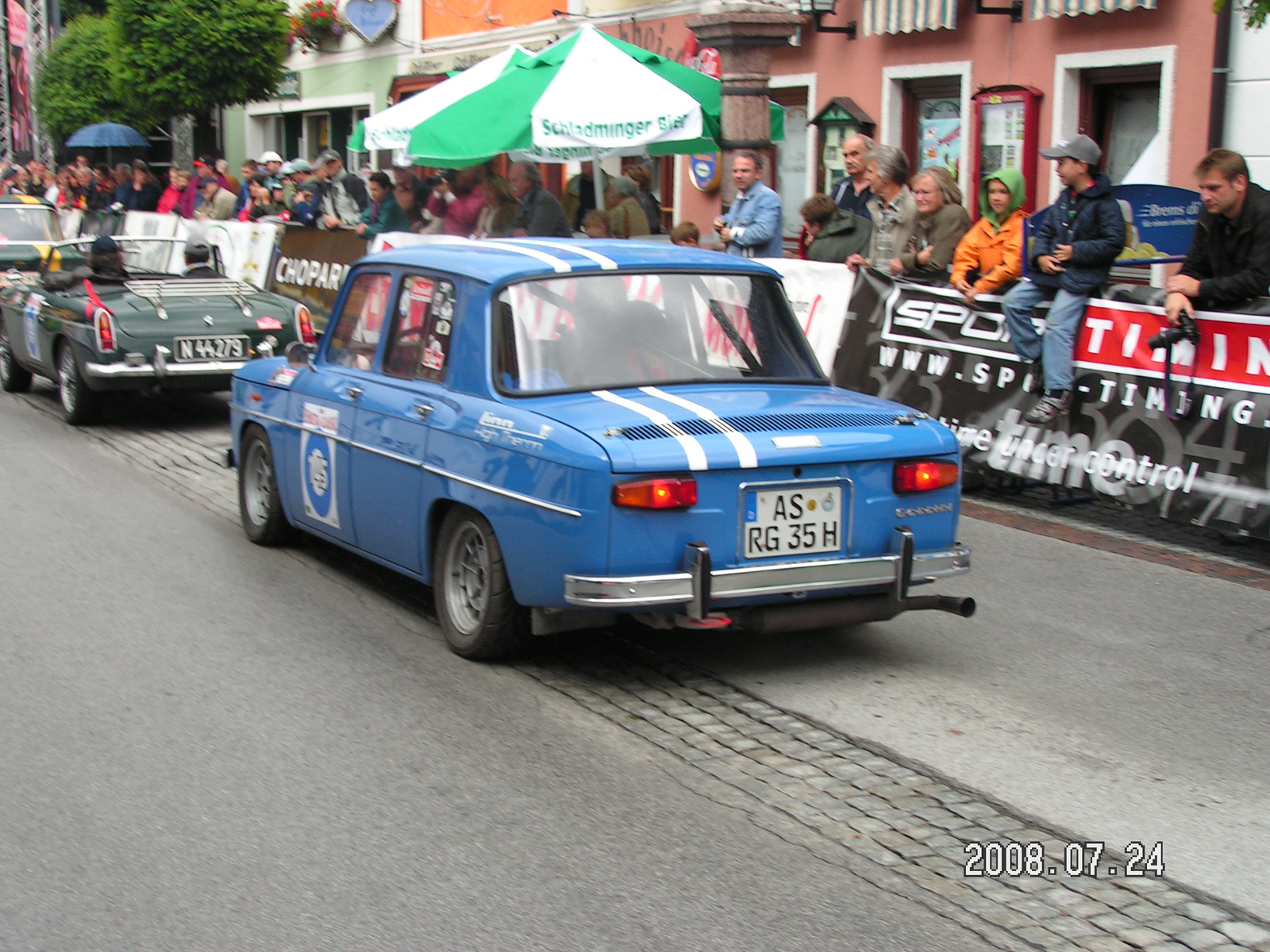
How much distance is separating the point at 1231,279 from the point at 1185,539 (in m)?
1.54

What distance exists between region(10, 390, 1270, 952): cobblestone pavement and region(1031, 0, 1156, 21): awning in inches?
378

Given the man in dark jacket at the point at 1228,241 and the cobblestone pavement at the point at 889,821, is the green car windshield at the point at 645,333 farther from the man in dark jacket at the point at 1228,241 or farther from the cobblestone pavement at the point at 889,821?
the man in dark jacket at the point at 1228,241

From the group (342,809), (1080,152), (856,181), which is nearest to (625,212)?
(856,181)

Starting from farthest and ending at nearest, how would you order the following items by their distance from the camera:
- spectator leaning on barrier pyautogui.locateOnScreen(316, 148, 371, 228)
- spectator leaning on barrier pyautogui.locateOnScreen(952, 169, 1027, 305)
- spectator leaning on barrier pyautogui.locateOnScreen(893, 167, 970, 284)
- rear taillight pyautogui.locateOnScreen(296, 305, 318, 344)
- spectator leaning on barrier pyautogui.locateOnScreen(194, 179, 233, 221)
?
spectator leaning on barrier pyautogui.locateOnScreen(194, 179, 233, 221) → spectator leaning on barrier pyautogui.locateOnScreen(316, 148, 371, 228) → rear taillight pyautogui.locateOnScreen(296, 305, 318, 344) → spectator leaning on barrier pyautogui.locateOnScreen(893, 167, 970, 284) → spectator leaning on barrier pyautogui.locateOnScreen(952, 169, 1027, 305)

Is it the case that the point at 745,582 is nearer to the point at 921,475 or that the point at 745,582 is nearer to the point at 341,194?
the point at 921,475

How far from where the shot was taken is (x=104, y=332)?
12.2 meters

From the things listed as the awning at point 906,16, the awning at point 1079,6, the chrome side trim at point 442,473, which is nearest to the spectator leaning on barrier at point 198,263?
the chrome side trim at point 442,473

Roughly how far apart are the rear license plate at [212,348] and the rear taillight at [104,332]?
0.50m

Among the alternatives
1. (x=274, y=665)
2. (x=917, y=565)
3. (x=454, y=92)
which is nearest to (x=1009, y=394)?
(x=917, y=565)

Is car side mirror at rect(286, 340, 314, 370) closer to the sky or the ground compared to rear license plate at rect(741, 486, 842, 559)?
closer to the sky

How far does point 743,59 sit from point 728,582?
8.79 m

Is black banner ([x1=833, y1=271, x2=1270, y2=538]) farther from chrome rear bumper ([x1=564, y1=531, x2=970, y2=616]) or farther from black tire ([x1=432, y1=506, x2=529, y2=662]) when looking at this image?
black tire ([x1=432, y1=506, x2=529, y2=662])

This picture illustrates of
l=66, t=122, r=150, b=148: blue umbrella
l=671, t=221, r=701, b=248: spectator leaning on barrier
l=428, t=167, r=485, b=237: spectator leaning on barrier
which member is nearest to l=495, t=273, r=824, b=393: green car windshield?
l=671, t=221, r=701, b=248: spectator leaning on barrier

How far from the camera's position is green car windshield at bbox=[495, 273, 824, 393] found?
19.8 feet
